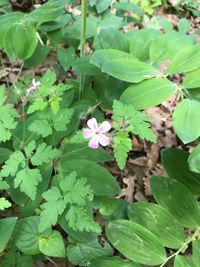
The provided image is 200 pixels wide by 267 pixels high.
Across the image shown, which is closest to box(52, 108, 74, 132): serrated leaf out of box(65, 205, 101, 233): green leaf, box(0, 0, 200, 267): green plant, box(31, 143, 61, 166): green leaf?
box(0, 0, 200, 267): green plant

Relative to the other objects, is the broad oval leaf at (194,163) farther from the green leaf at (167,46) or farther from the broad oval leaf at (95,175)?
the green leaf at (167,46)

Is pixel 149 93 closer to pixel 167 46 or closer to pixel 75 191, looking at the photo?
pixel 167 46

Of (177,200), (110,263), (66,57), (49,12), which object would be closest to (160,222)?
(177,200)

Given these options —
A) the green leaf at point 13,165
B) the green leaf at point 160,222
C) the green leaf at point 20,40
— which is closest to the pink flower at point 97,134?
the green leaf at point 13,165

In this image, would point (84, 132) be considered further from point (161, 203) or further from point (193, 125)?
point (161, 203)

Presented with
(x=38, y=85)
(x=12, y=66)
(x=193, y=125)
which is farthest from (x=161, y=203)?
(x=12, y=66)

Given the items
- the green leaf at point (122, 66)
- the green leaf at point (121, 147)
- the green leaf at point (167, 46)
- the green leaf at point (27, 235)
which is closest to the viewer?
the green leaf at point (121, 147)
